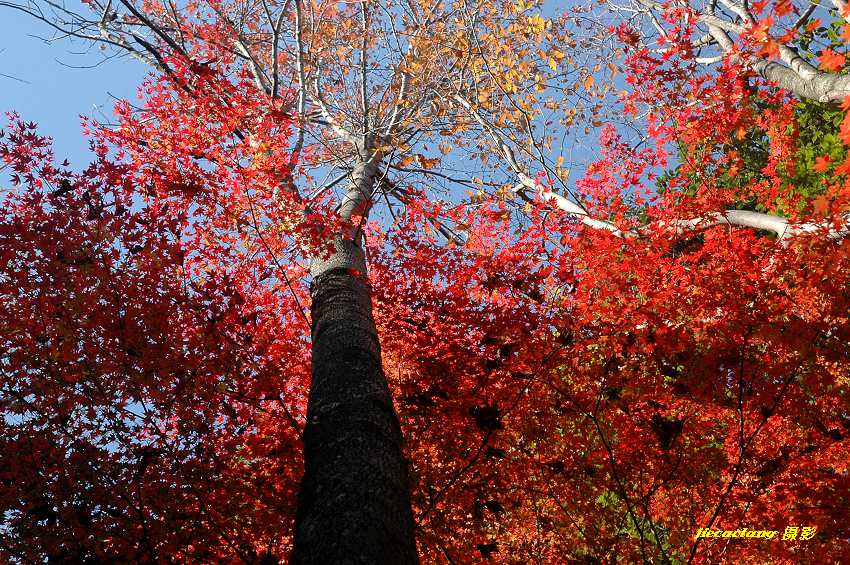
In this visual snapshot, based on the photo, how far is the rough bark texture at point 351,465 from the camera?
236 centimetres

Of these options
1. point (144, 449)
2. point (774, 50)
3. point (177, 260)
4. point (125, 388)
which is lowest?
point (144, 449)

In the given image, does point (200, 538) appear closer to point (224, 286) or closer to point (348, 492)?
point (224, 286)

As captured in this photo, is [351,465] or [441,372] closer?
[351,465]

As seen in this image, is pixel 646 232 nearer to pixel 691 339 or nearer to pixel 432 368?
pixel 691 339

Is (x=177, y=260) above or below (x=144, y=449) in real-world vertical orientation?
above

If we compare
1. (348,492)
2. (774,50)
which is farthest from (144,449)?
(774,50)

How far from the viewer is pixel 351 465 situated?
2879 millimetres

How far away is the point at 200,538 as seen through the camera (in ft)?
16.3

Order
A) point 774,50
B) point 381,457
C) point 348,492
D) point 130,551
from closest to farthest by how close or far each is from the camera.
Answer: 1. point 348,492
2. point 381,457
3. point 130,551
4. point 774,50

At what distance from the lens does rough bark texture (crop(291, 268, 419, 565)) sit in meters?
2.36

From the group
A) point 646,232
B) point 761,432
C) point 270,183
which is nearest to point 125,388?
point 270,183

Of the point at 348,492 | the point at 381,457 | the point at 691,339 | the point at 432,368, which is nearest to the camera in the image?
the point at 348,492

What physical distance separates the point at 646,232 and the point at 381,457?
19.0 feet

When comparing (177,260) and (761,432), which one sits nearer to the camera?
(177,260)
